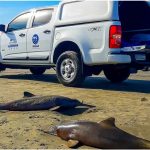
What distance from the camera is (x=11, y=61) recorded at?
11258 millimetres

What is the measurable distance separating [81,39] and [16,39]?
2774mm

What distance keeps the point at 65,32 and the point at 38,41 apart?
44.5 inches

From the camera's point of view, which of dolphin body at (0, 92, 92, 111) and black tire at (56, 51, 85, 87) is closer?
dolphin body at (0, 92, 92, 111)

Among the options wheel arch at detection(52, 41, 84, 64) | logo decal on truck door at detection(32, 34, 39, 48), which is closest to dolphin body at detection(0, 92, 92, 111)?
wheel arch at detection(52, 41, 84, 64)

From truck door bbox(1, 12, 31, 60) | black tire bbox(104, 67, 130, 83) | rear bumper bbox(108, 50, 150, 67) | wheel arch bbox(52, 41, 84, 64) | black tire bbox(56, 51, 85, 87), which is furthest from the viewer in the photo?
truck door bbox(1, 12, 31, 60)

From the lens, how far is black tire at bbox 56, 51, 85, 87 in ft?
29.5

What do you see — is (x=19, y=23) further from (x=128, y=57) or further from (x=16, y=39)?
(x=128, y=57)

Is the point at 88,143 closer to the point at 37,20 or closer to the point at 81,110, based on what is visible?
the point at 81,110

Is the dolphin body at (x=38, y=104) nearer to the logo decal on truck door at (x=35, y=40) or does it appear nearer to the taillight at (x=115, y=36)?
the taillight at (x=115, y=36)

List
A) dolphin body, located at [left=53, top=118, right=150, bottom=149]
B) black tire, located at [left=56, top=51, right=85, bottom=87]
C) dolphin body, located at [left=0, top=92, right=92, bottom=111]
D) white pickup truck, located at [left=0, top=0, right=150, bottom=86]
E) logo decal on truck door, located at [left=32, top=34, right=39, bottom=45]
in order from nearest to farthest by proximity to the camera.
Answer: dolphin body, located at [left=53, top=118, right=150, bottom=149], dolphin body, located at [left=0, top=92, right=92, bottom=111], white pickup truck, located at [left=0, top=0, right=150, bottom=86], black tire, located at [left=56, top=51, right=85, bottom=87], logo decal on truck door, located at [left=32, top=34, right=39, bottom=45]

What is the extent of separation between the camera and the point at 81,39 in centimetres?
888

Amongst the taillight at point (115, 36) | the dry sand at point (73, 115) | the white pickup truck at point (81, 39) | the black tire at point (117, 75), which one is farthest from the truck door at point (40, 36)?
the taillight at point (115, 36)

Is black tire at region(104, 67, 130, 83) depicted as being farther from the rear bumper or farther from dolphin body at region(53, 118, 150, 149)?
dolphin body at region(53, 118, 150, 149)

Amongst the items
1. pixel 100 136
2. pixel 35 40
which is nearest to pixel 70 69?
pixel 35 40
